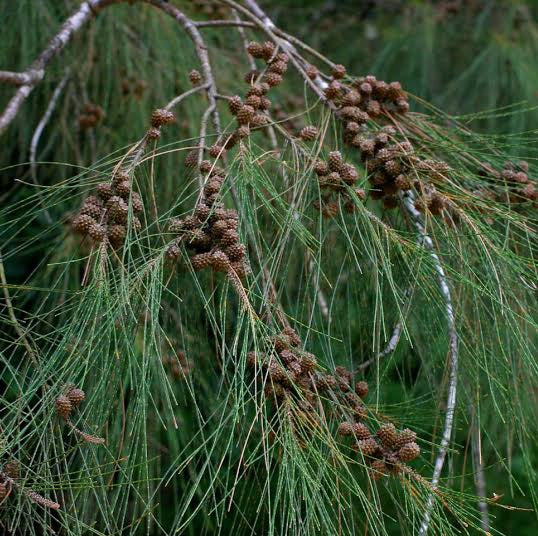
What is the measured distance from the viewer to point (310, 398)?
0.94 meters

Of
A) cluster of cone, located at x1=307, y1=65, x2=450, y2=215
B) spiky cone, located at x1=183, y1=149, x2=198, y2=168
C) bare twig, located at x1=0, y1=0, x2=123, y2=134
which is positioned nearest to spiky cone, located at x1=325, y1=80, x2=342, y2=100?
cluster of cone, located at x1=307, y1=65, x2=450, y2=215

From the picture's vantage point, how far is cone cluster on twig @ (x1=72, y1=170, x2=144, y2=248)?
935mm

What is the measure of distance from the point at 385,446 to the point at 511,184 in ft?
1.57

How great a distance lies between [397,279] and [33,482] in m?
0.51

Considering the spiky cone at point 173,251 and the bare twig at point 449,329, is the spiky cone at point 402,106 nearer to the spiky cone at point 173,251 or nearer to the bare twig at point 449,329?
the bare twig at point 449,329

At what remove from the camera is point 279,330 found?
0.98 meters

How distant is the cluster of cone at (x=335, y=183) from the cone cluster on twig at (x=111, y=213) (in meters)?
0.23

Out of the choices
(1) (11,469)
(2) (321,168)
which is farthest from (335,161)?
(1) (11,469)

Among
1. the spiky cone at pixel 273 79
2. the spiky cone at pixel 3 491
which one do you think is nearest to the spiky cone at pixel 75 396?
the spiky cone at pixel 3 491

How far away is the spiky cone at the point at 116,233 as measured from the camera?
3.08ft

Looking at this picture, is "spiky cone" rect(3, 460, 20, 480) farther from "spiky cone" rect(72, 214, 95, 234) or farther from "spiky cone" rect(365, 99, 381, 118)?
"spiky cone" rect(365, 99, 381, 118)

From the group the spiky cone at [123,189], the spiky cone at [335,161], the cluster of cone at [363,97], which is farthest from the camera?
the cluster of cone at [363,97]

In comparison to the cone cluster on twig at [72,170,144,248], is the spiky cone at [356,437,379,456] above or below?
below

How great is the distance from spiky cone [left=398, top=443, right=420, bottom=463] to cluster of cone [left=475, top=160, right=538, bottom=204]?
399 mm
